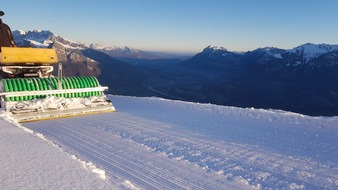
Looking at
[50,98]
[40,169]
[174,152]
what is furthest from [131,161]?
[50,98]

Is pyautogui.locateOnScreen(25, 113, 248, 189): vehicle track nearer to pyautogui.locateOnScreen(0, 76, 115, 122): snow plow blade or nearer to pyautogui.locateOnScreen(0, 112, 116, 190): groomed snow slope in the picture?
pyautogui.locateOnScreen(0, 112, 116, 190): groomed snow slope

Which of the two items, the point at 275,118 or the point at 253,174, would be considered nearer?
the point at 253,174

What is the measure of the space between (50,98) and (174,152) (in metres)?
7.09

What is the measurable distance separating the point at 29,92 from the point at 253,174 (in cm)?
981

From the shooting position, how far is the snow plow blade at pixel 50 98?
13.1 metres

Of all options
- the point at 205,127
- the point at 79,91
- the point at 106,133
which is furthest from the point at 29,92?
the point at 205,127

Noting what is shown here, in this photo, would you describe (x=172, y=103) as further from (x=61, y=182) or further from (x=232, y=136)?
(x=61, y=182)

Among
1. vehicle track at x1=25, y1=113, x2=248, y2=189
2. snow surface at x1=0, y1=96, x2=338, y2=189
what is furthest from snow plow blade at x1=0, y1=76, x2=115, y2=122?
vehicle track at x1=25, y1=113, x2=248, y2=189

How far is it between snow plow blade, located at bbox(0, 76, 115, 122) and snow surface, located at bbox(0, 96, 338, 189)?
63cm

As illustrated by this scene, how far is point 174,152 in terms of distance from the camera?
926 cm

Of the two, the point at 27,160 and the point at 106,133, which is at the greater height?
the point at 27,160

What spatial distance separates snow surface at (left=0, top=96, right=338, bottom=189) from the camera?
261 inches

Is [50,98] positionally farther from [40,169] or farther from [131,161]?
[40,169]

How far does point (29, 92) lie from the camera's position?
45.0 ft
